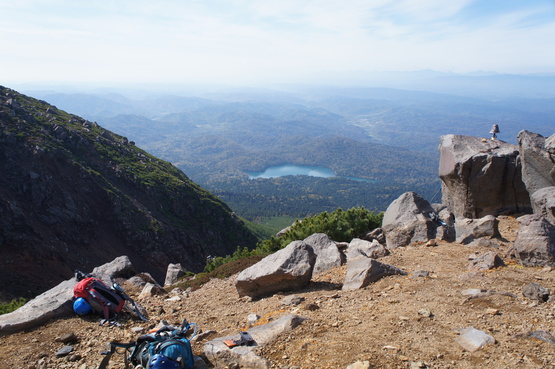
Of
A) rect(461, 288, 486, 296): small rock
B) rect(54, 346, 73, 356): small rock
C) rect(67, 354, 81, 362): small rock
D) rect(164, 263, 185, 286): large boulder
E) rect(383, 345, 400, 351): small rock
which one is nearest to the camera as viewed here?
rect(383, 345, 400, 351): small rock

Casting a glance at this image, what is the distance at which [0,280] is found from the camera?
30.4 meters

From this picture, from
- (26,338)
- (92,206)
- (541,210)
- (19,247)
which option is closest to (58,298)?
(26,338)

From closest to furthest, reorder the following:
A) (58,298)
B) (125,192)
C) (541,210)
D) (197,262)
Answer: (58,298)
(541,210)
(197,262)
(125,192)

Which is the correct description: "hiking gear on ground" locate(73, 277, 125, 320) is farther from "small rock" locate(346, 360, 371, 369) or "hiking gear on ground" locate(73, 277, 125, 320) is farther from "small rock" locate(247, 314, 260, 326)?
"small rock" locate(346, 360, 371, 369)

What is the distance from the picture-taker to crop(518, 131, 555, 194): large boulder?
1462 cm

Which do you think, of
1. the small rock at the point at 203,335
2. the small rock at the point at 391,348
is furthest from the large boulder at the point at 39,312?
the small rock at the point at 391,348

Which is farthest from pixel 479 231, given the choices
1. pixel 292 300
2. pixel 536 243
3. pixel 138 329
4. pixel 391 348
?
pixel 138 329

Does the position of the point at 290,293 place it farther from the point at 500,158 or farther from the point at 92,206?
the point at 92,206

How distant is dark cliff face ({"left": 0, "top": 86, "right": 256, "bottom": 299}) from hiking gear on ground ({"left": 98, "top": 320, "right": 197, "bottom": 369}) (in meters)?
29.5

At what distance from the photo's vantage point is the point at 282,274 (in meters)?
10.7

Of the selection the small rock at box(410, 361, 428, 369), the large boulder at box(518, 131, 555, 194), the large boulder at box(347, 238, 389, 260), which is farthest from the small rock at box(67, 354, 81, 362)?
the large boulder at box(518, 131, 555, 194)

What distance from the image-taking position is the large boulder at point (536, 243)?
34.0 ft

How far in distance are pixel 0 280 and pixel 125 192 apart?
87.5 ft

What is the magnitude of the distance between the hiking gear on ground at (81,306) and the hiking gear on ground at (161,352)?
2.67m
